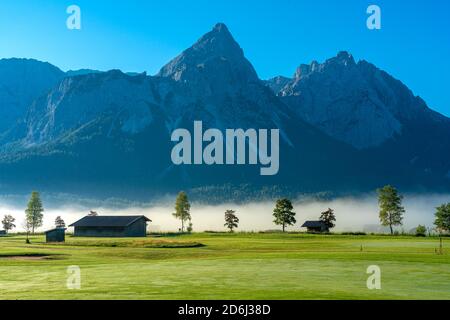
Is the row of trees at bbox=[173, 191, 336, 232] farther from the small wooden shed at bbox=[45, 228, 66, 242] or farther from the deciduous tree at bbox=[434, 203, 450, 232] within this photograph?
the small wooden shed at bbox=[45, 228, 66, 242]

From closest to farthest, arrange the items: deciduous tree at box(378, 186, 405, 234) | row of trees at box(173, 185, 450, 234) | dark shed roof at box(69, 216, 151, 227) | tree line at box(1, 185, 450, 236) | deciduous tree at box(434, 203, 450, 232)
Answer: dark shed roof at box(69, 216, 151, 227), deciduous tree at box(434, 203, 450, 232), row of trees at box(173, 185, 450, 234), tree line at box(1, 185, 450, 236), deciduous tree at box(378, 186, 405, 234)

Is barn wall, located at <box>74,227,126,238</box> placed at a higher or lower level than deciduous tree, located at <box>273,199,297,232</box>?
lower

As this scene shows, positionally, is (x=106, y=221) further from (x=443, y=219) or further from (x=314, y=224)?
(x=443, y=219)

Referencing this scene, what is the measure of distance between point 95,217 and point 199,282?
117 m

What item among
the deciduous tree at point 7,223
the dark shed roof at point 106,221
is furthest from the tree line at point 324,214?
the deciduous tree at point 7,223

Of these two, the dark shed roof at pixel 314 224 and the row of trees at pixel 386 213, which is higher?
the row of trees at pixel 386 213

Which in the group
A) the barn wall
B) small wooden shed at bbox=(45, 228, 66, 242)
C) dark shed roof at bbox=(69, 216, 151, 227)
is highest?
dark shed roof at bbox=(69, 216, 151, 227)

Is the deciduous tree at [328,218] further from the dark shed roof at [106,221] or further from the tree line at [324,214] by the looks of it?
the dark shed roof at [106,221]

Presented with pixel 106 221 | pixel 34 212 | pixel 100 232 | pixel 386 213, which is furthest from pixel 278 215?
pixel 34 212

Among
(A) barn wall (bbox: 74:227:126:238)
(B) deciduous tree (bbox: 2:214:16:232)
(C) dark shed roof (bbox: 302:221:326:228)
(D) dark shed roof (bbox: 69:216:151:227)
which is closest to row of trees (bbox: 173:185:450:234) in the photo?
(C) dark shed roof (bbox: 302:221:326:228)

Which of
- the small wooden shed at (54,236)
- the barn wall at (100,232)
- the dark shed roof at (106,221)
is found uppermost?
the dark shed roof at (106,221)

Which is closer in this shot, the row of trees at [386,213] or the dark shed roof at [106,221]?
the dark shed roof at [106,221]

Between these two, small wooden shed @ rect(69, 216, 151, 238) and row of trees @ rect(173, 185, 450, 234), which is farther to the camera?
row of trees @ rect(173, 185, 450, 234)

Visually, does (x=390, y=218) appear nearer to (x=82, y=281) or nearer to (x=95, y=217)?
(x=95, y=217)
